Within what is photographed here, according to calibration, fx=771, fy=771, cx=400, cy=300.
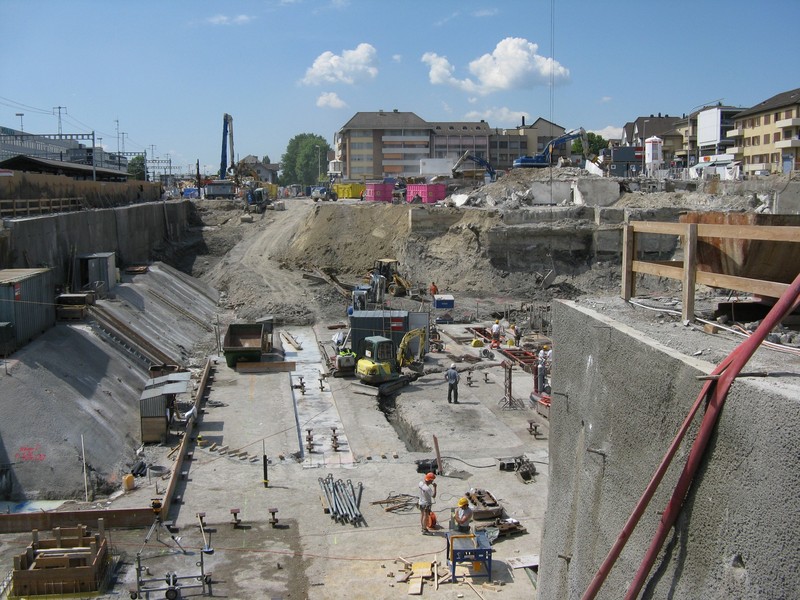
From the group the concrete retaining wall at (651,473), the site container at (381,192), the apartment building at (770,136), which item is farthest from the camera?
the site container at (381,192)

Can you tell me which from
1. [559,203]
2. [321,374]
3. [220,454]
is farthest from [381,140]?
[220,454]

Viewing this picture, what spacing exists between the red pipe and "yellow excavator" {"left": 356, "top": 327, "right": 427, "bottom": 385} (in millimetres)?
21533

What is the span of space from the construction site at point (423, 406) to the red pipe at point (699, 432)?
0.05 ft

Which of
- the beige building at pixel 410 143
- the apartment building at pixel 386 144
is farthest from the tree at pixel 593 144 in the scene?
the apartment building at pixel 386 144

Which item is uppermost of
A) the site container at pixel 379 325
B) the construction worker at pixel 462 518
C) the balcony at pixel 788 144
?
the balcony at pixel 788 144

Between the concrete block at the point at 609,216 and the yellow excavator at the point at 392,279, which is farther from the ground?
the concrete block at the point at 609,216

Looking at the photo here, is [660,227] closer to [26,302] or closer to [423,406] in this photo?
[423,406]

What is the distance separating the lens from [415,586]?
12359 mm

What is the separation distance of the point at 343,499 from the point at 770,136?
57.5 meters

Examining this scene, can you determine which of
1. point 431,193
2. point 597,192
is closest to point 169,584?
point 597,192

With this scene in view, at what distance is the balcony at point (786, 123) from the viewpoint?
56.8 meters

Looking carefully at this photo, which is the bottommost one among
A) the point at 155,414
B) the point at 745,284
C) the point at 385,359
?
the point at 155,414

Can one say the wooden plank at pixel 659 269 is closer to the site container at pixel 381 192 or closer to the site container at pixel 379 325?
the site container at pixel 379 325

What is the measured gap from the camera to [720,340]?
4.96m
